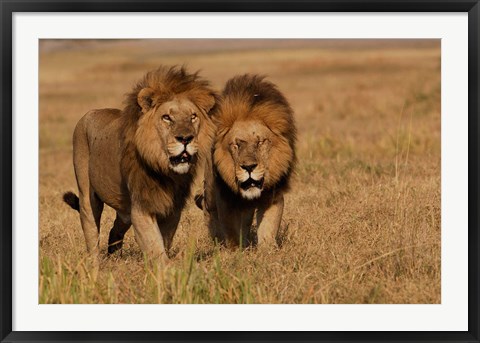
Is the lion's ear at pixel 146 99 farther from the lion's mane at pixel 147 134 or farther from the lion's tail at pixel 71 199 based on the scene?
the lion's tail at pixel 71 199

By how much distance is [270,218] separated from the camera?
7.08 m

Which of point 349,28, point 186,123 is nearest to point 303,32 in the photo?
point 349,28

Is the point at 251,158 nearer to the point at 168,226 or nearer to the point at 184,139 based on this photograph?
the point at 168,226

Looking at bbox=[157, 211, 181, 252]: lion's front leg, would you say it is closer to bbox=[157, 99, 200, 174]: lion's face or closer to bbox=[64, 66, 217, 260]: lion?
bbox=[64, 66, 217, 260]: lion

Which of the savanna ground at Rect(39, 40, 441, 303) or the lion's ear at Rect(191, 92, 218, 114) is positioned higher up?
the lion's ear at Rect(191, 92, 218, 114)

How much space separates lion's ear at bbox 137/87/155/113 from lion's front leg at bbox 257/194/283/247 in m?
1.33

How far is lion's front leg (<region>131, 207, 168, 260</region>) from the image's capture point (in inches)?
249

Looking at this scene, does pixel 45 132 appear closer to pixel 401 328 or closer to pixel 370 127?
pixel 370 127

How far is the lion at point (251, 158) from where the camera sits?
6961mm

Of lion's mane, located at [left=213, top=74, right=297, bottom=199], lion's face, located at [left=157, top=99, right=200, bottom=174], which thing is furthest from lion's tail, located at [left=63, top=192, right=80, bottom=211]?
lion's face, located at [left=157, top=99, right=200, bottom=174]

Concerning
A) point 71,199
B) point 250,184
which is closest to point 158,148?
point 250,184

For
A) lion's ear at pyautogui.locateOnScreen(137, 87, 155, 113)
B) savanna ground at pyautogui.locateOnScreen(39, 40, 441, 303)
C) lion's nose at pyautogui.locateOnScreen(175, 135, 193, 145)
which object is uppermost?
lion's ear at pyautogui.locateOnScreen(137, 87, 155, 113)

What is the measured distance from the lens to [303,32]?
18.0 feet

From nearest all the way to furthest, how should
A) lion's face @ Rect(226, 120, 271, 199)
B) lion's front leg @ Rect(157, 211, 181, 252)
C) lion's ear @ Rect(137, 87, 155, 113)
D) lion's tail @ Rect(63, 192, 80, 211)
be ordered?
lion's ear @ Rect(137, 87, 155, 113) < lion's front leg @ Rect(157, 211, 181, 252) < lion's face @ Rect(226, 120, 271, 199) < lion's tail @ Rect(63, 192, 80, 211)
